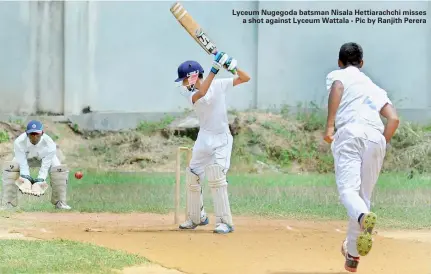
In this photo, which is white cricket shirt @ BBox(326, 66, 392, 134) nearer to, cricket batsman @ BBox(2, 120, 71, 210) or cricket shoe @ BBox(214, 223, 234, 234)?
cricket shoe @ BBox(214, 223, 234, 234)

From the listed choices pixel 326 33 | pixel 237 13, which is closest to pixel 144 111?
pixel 237 13

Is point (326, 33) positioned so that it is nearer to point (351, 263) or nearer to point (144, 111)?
point (144, 111)

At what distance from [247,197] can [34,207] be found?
3.28m

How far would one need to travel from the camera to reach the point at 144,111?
18312 mm

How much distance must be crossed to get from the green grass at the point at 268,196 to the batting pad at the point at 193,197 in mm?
2138

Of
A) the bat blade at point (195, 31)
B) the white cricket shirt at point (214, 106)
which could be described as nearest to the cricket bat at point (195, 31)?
the bat blade at point (195, 31)

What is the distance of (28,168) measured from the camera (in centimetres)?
1141

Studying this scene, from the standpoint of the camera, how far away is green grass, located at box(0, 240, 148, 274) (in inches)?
265

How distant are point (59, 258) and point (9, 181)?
14.1 feet

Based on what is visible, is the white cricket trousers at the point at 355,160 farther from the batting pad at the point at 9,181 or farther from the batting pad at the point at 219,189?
the batting pad at the point at 9,181

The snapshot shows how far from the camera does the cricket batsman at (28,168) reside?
1116cm

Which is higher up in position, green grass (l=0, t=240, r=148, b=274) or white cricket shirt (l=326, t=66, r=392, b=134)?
white cricket shirt (l=326, t=66, r=392, b=134)

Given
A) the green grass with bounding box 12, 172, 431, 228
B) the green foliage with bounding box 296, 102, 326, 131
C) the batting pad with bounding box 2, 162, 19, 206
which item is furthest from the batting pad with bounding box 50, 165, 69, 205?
the green foliage with bounding box 296, 102, 326, 131

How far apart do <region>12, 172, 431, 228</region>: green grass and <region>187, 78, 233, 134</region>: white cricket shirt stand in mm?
2563
